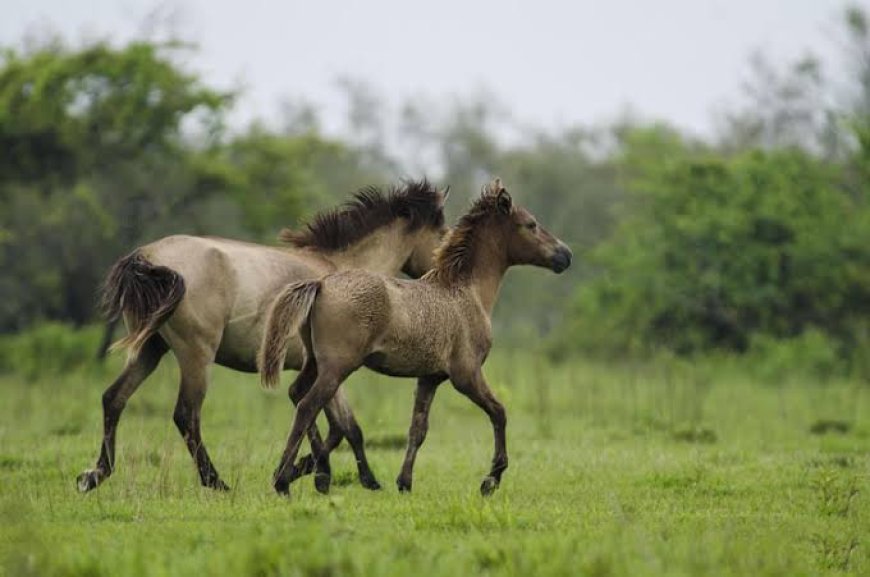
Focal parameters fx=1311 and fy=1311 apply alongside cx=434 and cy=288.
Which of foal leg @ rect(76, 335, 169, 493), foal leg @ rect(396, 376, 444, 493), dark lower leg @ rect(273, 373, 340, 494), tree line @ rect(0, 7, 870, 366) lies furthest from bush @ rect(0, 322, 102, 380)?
dark lower leg @ rect(273, 373, 340, 494)

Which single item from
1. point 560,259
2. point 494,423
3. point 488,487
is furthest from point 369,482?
point 560,259

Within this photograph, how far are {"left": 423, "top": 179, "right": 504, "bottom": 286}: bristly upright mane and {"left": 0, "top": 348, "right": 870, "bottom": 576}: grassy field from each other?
160 cm

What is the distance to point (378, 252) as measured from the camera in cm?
1112

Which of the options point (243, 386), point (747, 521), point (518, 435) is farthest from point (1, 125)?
point (747, 521)

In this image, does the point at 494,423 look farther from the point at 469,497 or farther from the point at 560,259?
the point at 560,259

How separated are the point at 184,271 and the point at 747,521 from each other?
453cm

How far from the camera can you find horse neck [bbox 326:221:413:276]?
11.1 metres

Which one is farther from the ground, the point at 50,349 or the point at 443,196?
the point at 443,196

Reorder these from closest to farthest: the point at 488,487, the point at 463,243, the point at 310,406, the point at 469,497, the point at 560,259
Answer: the point at 469,497 → the point at 310,406 → the point at 488,487 → the point at 463,243 → the point at 560,259

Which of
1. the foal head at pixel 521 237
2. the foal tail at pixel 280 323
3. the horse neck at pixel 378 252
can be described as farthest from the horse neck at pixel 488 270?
the foal tail at pixel 280 323

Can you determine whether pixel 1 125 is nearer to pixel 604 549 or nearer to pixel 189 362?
pixel 189 362

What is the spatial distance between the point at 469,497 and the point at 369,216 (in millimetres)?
3642

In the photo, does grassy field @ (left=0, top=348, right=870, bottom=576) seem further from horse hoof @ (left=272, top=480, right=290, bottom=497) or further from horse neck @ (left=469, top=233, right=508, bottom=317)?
horse neck @ (left=469, top=233, right=508, bottom=317)

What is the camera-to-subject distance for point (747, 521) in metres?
8.30
